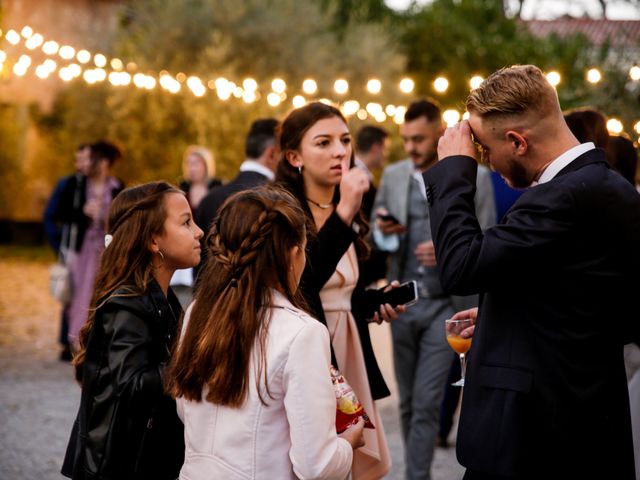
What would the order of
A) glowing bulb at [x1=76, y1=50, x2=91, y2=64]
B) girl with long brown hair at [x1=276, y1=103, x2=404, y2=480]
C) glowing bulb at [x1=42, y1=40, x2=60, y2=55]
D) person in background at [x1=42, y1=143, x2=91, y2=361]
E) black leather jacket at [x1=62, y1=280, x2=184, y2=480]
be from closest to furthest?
black leather jacket at [x1=62, y1=280, x2=184, y2=480] → girl with long brown hair at [x1=276, y1=103, x2=404, y2=480] → person in background at [x1=42, y1=143, x2=91, y2=361] → glowing bulb at [x1=42, y1=40, x2=60, y2=55] → glowing bulb at [x1=76, y1=50, x2=91, y2=64]

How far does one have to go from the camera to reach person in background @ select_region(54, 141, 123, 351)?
30.8 feet

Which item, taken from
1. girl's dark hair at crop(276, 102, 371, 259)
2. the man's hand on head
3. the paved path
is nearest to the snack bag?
the man's hand on head

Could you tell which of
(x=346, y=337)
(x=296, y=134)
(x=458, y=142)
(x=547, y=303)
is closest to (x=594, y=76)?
(x=296, y=134)

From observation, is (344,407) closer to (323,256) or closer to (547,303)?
(547,303)

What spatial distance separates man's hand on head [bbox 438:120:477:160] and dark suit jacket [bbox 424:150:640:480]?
23cm

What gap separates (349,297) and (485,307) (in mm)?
1339

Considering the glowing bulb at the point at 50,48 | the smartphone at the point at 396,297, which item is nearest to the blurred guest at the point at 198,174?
the glowing bulb at the point at 50,48

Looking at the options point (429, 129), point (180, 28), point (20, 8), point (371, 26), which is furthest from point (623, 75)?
point (20, 8)

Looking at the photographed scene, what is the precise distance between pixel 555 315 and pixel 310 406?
75 centimetres

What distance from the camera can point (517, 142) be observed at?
2709mm

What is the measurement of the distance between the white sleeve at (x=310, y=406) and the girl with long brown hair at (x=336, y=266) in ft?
3.65

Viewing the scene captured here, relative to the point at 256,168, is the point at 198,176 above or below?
below

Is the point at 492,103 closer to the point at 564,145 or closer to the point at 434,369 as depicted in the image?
the point at 564,145

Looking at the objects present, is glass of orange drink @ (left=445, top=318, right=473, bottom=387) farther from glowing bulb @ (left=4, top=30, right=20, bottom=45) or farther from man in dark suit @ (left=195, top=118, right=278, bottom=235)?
glowing bulb @ (left=4, top=30, right=20, bottom=45)
